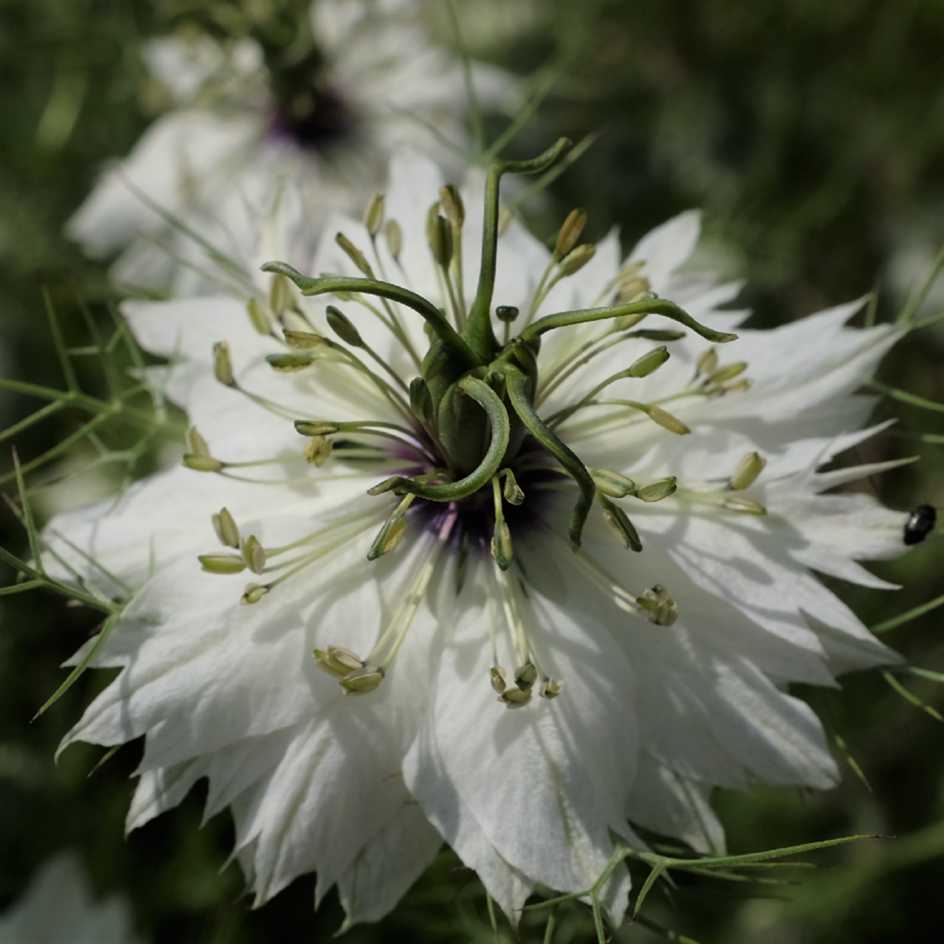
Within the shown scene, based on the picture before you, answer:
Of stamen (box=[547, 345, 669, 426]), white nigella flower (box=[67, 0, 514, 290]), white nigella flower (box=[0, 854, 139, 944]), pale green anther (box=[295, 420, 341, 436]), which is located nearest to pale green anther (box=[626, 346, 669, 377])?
stamen (box=[547, 345, 669, 426])

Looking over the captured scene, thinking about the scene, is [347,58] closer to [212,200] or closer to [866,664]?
[212,200]

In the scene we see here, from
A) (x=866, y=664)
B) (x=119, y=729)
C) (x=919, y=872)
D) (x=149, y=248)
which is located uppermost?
(x=149, y=248)

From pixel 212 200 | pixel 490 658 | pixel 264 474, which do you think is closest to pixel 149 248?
pixel 212 200

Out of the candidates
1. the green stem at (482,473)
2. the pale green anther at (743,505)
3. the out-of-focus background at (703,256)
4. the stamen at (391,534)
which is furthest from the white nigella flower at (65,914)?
the pale green anther at (743,505)

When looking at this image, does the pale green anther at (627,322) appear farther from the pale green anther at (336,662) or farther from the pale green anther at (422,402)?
the pale green anther at (336,662)

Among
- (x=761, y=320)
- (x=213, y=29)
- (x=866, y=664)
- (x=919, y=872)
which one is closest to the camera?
(x=866, y=664)

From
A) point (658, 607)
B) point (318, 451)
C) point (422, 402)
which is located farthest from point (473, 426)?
point (658, 607)
